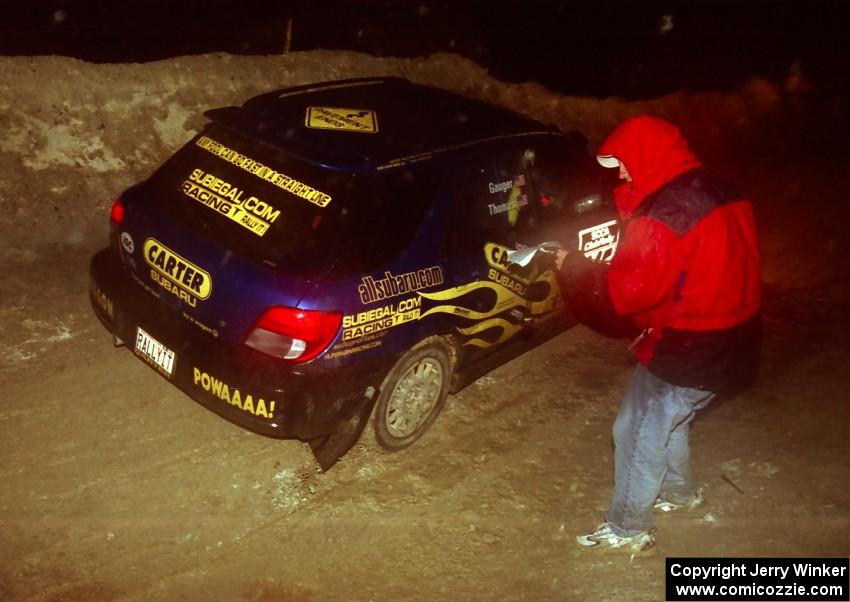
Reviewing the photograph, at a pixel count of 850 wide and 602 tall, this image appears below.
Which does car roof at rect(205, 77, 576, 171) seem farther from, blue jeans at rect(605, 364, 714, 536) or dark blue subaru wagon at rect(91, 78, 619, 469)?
blue jeans at rect(605, 364, 714, 536)

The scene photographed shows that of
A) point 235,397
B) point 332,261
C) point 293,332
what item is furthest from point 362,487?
point 332,261

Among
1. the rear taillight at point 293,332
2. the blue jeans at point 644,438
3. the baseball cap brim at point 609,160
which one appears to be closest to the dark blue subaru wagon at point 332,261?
the rear taillight at point 293,332

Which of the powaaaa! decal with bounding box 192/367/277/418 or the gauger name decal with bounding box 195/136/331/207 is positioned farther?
the gauger name decal with bounding box 195/136/331/207

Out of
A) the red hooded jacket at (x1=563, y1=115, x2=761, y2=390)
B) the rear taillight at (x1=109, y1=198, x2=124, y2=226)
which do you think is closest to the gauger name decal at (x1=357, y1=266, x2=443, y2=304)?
the red hooded jacket at (x1=563, y1=115, x2=761, y2=390)

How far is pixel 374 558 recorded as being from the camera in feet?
12.4

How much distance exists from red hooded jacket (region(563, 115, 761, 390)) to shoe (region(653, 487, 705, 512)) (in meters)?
1.12

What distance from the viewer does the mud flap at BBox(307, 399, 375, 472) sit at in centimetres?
407

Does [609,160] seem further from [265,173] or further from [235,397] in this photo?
[235,397]

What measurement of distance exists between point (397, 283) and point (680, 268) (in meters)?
1.43

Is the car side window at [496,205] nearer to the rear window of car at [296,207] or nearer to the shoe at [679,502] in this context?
the rear window of car at [296,207]

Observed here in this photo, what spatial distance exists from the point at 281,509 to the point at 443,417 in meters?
1.35

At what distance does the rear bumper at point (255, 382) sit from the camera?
3686 millimetres

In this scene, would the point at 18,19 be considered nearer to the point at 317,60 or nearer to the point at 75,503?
the point at 317,60

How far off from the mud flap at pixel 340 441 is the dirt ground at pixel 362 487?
0.19m
